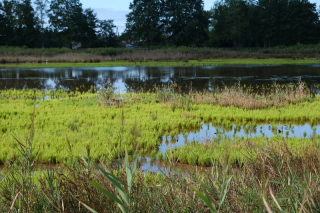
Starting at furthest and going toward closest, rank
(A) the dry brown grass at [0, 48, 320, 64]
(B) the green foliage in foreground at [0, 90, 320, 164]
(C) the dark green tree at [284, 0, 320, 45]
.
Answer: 1. (C) the dark green tree at [284, 0, 320, 45]
2. (A) the dry brown grass at [0, 48, 320, 64]
3. (B) the green foliage in foreground at [0, 90, 320, 164]

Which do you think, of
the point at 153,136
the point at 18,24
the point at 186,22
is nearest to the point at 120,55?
the point at 186,22

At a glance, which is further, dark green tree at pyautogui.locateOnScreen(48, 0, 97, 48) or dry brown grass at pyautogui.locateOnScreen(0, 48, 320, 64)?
dark green tree at pyautogui.locateOnScreen(48, 0, 97, 48)

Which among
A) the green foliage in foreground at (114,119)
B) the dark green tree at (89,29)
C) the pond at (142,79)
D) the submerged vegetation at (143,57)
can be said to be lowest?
the green foliage in foreground at (114,119)

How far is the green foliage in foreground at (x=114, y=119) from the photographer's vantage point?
25.6 ft

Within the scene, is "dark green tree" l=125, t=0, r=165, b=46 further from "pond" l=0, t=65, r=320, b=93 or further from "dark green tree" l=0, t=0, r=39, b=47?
"pond" l=0, t=65, r=320, b=93

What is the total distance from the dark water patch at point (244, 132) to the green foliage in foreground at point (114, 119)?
0.30m

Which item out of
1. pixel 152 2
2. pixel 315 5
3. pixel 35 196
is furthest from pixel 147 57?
pixel 315 5

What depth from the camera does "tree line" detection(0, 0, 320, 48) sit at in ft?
242

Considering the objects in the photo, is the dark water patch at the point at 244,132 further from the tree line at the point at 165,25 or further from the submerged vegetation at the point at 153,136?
the tree line at the point at 165,25

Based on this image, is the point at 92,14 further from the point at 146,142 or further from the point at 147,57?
the point at 146,142

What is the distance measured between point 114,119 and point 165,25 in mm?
68533

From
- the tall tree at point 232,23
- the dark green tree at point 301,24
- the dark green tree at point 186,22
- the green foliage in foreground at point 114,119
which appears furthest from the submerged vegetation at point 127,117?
the dark green tree at point 301,24

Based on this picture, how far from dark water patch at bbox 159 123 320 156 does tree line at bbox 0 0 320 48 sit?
63829 mm

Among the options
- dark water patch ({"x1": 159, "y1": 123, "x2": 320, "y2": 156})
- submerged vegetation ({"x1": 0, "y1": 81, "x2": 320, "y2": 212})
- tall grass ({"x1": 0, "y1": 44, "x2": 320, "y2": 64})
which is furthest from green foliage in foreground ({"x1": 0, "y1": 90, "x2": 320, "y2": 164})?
tall grass ({"x1": 0, "y1": 44, "x2": 320, "y2": 64})
